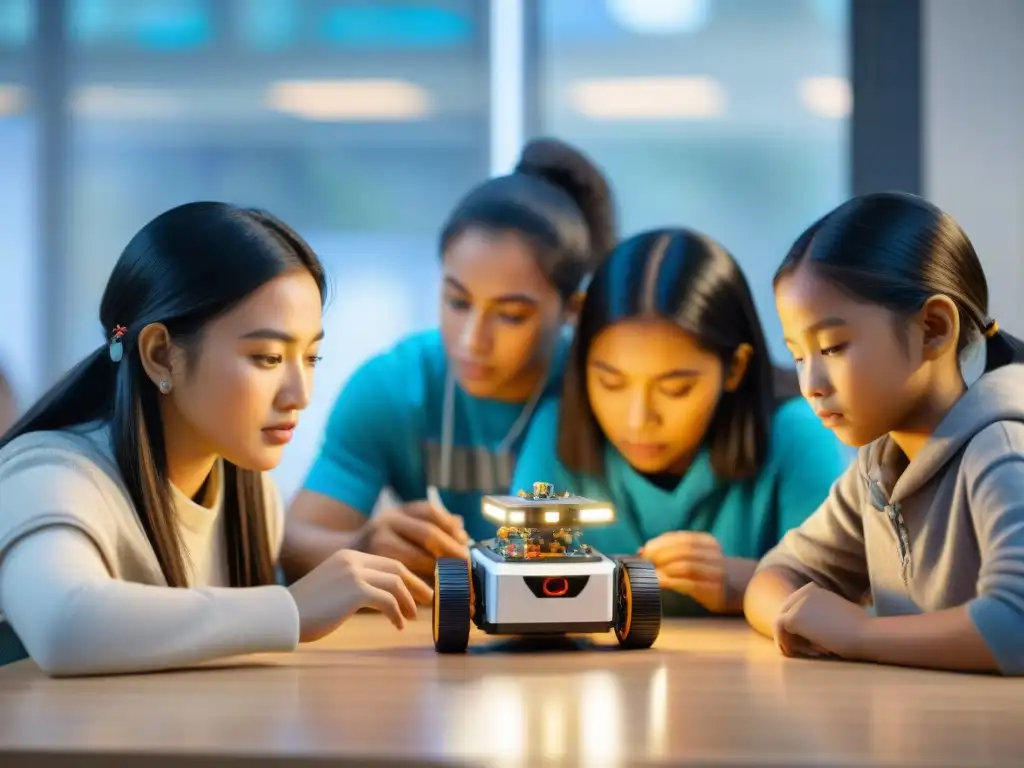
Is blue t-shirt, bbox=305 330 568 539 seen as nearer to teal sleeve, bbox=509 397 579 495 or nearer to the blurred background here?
teal sleeve, bbox=509 397 579 495

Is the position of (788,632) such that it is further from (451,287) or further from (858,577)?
(451,287)

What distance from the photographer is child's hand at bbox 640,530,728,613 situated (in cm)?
107

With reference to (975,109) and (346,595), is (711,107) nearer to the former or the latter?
(975,109)

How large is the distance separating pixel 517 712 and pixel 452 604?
173 millimetres

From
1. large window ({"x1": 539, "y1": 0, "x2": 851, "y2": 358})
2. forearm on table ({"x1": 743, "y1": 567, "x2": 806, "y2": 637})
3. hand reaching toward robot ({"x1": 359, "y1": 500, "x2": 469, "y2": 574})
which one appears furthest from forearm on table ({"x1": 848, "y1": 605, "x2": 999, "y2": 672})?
large window ({"x1": 539, "y1": 0, "x2": 851, "y2": 358})

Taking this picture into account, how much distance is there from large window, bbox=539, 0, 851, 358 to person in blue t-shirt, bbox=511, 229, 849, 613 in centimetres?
107

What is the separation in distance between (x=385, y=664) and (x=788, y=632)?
0.28m

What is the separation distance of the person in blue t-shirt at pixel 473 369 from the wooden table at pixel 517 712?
1.17ft

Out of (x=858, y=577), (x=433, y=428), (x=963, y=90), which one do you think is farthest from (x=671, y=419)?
(x=963, y=90)

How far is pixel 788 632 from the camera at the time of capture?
0.88 m

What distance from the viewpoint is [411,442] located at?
138 cm

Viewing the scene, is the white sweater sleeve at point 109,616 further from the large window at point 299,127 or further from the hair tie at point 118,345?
the large window at point 299,127

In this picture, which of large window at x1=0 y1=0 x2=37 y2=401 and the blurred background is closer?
the blurred background

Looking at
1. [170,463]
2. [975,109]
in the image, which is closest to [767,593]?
[170,463]
